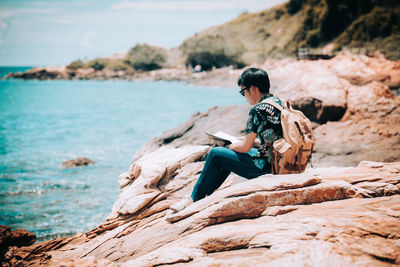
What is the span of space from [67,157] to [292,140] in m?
15.0

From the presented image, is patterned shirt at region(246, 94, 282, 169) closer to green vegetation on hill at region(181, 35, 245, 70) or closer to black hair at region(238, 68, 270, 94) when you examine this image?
black hair at region(238, 68, 270, 94)

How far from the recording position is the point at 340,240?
3.02m

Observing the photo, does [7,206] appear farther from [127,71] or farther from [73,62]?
[73,62]

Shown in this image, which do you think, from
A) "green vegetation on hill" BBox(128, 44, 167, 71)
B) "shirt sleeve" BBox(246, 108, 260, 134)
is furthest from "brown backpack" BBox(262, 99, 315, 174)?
"green vegetation on hill" BBox(128, 44, 167, 71)

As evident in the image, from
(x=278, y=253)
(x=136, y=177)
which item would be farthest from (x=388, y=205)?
(x=136, y=177)

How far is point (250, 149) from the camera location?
4184 millimetres

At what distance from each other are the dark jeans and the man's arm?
14 centimetres

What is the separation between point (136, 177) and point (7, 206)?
6.51 meters

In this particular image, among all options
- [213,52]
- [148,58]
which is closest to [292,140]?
[213,52]

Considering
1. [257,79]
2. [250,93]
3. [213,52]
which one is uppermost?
[213,52]

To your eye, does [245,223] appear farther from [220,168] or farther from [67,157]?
[67,157]

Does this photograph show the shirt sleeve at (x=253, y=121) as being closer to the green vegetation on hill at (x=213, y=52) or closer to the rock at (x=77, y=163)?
the rock at (x=77, y=163)

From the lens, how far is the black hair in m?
3.92

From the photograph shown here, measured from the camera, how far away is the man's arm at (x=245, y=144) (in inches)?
154
